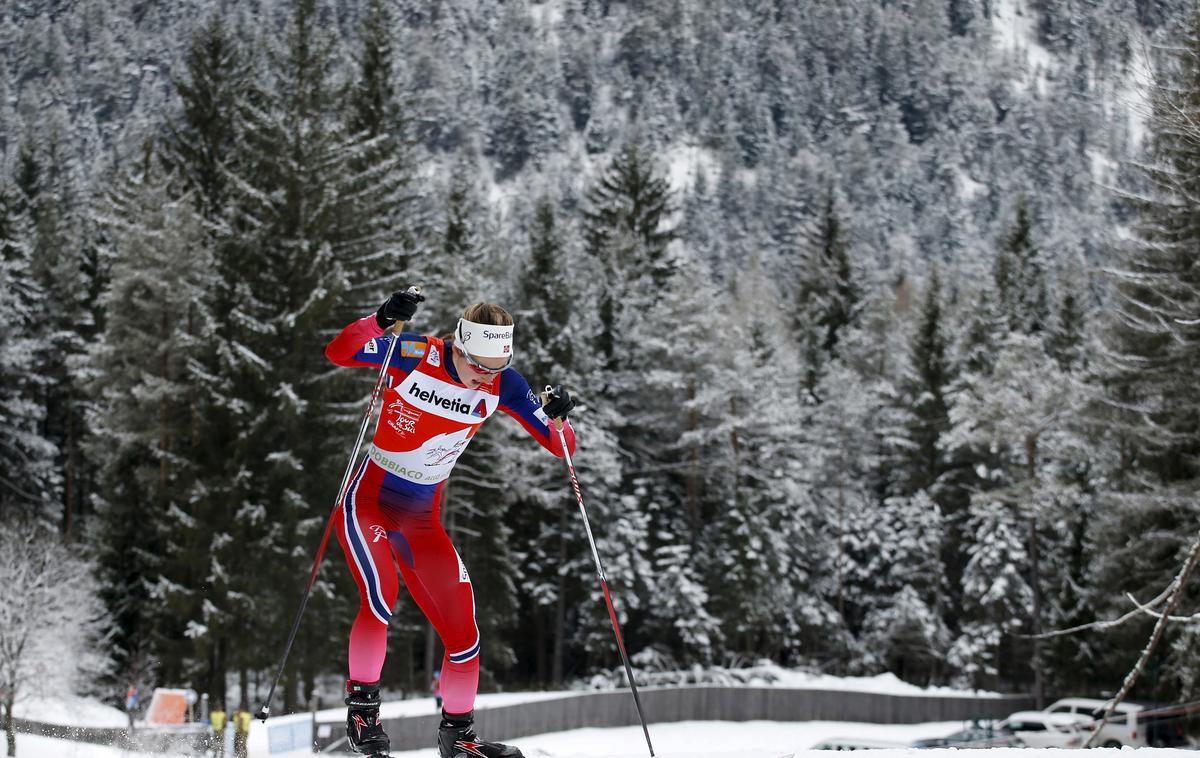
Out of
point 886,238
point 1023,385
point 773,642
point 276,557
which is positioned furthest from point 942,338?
point 886,238

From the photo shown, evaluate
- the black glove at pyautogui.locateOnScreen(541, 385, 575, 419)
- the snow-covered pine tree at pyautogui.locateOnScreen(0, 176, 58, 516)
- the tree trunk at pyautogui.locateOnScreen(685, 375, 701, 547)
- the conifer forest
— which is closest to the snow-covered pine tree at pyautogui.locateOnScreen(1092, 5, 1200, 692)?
the conifer forest

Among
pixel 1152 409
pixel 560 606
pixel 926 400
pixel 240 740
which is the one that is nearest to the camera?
pixel 240 740

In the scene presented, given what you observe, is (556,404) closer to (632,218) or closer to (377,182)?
(377,182)

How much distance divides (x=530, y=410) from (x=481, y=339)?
0.66 meters

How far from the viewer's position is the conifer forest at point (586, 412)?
2647cm

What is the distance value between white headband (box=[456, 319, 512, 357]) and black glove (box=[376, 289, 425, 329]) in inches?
15.9

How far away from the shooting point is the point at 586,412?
3638 cm

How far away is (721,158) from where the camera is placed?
164000 mm

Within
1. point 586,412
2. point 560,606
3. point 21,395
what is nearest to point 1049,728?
point 560,606

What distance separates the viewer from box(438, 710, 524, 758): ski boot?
6016 millimetres

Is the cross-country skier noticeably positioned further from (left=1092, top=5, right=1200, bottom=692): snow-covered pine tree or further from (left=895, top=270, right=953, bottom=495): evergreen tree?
(left=895, top=270, right=953, bottom=495): evergreen tree

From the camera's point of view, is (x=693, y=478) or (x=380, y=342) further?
(x=693, y=478)

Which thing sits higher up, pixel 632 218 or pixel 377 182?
pixel 632 218

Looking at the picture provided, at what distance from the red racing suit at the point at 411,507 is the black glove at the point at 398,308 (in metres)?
0.10
